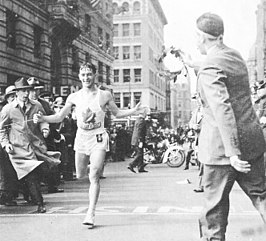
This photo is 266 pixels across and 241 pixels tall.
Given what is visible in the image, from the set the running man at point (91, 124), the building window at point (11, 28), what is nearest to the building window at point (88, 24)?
the building window at point (11, 28)

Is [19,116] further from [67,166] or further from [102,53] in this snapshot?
[102,53]

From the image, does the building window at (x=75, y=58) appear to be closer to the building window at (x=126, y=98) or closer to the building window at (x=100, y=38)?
the building window at (x=100, y=38)

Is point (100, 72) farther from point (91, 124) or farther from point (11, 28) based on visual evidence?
point (91, 124)

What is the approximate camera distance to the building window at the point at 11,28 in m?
23.0

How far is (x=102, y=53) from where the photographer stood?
43.5 metres

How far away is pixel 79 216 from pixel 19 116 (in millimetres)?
1933

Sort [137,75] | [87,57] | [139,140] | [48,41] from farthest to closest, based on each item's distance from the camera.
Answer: [137,75], [87,57], [48,41], [139,140]

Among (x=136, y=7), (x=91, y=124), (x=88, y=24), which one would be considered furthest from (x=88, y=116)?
(x=136, y=7)

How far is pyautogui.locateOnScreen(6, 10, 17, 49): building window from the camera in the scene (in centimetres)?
2300

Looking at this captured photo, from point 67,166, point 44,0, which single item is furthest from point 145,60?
point 67,166

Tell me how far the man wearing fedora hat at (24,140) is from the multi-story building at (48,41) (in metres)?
8.03

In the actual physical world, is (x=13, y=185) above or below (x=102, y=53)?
below

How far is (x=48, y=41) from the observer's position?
2841cm

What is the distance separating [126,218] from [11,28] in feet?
57.7
